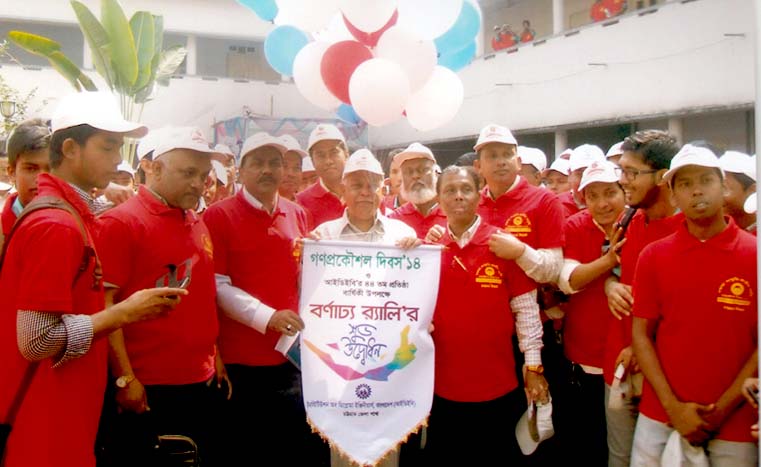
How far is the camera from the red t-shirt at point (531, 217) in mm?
3779

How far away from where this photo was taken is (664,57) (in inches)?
493

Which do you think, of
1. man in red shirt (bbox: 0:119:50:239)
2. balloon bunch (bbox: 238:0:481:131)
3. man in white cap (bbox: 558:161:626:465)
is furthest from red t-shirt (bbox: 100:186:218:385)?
man in white cap (bbox: 558:161:626:465)

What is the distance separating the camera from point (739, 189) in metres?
3.76

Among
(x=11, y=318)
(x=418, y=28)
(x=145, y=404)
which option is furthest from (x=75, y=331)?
(x=418, y=28)

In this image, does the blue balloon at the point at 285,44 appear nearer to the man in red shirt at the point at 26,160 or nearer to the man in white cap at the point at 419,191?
the man in white cap at the point at 419,191

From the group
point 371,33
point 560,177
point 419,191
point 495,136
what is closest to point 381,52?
point 371,33

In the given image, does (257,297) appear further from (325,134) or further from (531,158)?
(531,158)

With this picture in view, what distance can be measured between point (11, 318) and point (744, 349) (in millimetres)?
2895

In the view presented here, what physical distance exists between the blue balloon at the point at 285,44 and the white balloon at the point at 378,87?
37.7 inches

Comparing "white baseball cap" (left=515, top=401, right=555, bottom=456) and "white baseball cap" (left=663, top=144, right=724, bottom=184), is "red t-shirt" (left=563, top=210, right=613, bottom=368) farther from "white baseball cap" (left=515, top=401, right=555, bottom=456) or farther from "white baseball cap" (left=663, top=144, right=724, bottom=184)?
"white baseball cap" (left=663, top=144, right=724, bottom=184)

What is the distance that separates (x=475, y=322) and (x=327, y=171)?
6.69 ft

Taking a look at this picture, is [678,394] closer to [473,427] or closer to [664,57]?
[473,427]

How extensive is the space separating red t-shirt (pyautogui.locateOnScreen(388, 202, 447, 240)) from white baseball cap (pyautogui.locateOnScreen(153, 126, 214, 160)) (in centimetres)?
164

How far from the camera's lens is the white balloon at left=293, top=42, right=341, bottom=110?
4.09 meters
